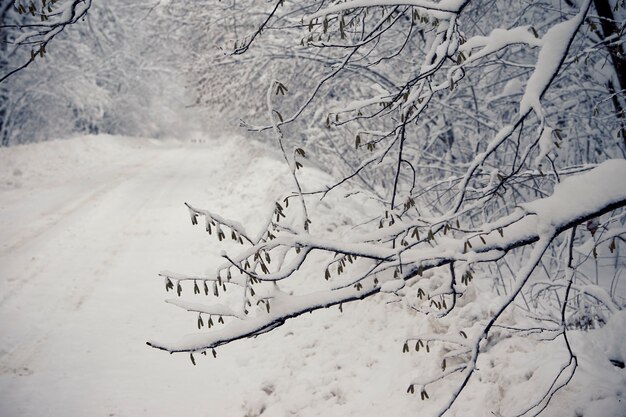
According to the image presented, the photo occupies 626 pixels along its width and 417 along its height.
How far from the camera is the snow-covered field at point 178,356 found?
369 cm

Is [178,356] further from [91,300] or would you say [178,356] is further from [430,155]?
[430,155]

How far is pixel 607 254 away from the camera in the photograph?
693 cm

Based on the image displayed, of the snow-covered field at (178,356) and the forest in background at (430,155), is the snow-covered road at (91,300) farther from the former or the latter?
the forest in background at (430,155)

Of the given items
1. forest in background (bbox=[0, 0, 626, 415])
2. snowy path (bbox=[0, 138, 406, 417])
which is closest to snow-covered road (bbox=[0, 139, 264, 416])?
snowy path (bbox=[0, 138, 406, 417])

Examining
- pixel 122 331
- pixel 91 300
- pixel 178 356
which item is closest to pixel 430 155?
pixel 178 356

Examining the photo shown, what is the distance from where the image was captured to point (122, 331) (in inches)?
253

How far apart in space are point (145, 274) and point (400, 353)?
18.3 feet

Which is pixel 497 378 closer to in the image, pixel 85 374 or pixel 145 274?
pixel 85 374

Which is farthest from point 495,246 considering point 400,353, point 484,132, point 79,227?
point 79,227

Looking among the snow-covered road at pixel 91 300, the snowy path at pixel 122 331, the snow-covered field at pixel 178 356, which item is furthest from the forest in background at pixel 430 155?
the snow-covered road at pixel 91 300

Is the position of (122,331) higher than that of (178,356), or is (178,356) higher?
(122,331)

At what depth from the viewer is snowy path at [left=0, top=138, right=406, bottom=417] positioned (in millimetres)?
4902

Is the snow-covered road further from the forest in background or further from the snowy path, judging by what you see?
the forest in background

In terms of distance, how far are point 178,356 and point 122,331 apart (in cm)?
120
